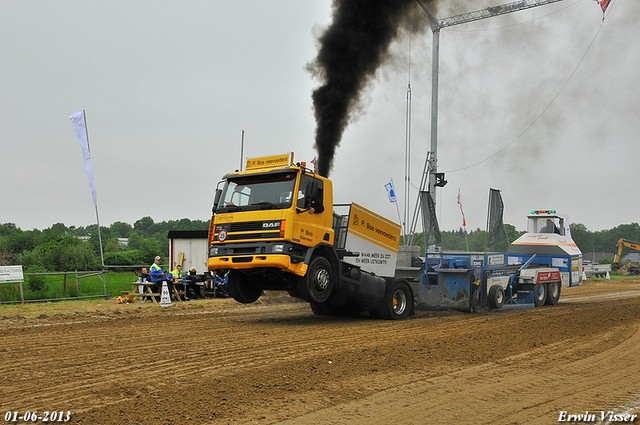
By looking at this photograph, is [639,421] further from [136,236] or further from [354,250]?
[136,236]

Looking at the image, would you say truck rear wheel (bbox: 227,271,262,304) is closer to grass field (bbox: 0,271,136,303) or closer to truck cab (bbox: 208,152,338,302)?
truck cab (bbox: 208,152,338,302)

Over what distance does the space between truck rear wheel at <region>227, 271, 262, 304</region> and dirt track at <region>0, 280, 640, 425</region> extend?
0.59 m

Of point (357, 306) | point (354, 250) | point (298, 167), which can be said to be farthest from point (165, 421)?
point (357, 306)

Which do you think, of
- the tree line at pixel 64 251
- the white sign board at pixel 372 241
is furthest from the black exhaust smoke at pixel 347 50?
the tree line at pixel 64 251

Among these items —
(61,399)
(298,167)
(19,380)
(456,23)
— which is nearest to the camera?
(61,399)

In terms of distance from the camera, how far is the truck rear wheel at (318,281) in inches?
524

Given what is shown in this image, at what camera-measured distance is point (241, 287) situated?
14.5 metres

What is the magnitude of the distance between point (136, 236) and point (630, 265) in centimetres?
5383

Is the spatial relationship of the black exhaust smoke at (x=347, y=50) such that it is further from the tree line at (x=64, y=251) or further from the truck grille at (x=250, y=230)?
the tree line at (x=64, y=251)

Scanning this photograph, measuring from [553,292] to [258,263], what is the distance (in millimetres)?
11844

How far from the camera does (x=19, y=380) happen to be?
7.59 m

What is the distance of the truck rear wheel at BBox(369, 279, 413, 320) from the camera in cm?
1535

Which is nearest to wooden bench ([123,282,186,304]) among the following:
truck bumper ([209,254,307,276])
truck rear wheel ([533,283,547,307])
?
truck bumper ([209,254,307,276])

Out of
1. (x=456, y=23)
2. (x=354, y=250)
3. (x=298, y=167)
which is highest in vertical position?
(x=456, y=23)
